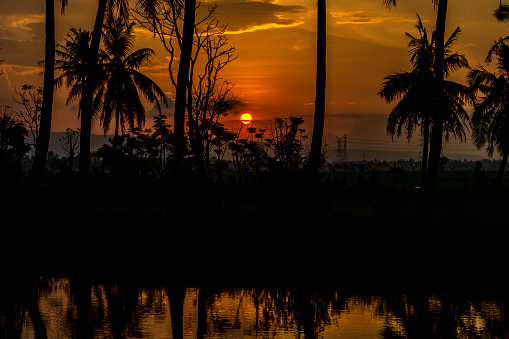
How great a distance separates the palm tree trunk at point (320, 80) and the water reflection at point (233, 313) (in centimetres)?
893

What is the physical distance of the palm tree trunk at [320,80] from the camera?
2311cm

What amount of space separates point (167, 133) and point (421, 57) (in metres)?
18.6

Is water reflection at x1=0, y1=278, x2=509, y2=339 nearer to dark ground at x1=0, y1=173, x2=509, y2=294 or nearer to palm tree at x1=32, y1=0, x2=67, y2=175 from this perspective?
dark ground at x1=0, y1=173, x2=509, y2=294

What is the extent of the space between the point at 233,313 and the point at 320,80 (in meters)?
12.5

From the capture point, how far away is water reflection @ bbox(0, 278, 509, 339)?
421 inches

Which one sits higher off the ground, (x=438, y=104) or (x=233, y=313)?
(x=438, y=104)

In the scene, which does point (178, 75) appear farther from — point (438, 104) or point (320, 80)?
point (438, 104)

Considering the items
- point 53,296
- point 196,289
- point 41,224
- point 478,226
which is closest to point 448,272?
point 478,226

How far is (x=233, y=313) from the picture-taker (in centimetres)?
1220

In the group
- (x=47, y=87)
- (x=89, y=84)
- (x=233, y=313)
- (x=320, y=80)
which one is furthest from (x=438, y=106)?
(x=47, y=87)

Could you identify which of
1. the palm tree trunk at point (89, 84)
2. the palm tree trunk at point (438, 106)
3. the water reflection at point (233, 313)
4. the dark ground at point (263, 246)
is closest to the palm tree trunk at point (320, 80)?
the dark ground at point (263, 246)

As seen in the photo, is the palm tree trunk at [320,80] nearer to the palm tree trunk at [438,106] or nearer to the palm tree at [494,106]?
the palm tree trunk at [438,106]

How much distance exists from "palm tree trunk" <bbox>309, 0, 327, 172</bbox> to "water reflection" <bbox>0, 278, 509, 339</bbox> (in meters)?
8.93

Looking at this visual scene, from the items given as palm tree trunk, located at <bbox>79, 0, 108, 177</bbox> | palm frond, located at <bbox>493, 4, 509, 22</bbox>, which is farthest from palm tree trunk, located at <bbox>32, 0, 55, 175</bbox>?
palm frond, located at <bbox>493, 4, 509, 22</bbox>
